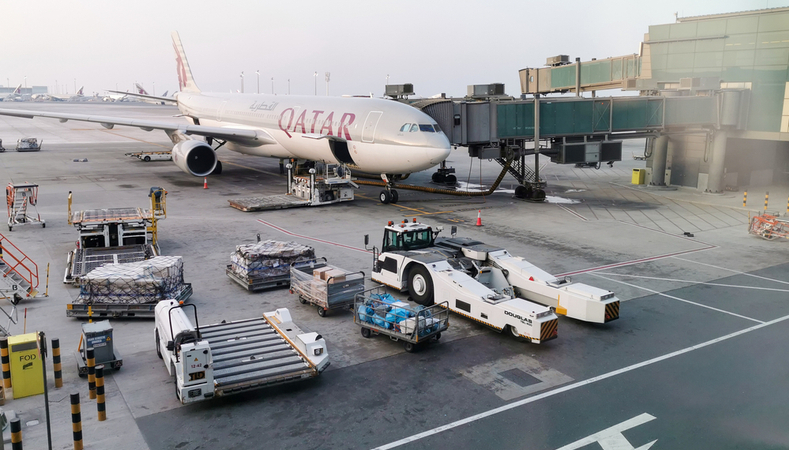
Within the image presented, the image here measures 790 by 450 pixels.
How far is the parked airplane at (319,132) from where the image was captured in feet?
104

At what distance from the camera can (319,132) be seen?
36.6 metres

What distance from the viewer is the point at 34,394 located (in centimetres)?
1238

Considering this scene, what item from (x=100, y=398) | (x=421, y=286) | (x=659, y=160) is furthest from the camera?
(x=659, y=160)

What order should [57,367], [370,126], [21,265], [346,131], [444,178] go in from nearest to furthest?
[57,367], [21,265], [370,126], [346,131], [444,178]

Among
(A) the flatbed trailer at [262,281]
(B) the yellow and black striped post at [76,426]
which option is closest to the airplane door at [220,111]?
(A) the flatbed trailer at [262,281]

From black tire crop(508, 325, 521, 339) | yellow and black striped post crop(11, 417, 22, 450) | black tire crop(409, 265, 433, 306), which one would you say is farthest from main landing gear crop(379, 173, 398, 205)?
yellow and black striped post crop(11, 417, 22, 450)

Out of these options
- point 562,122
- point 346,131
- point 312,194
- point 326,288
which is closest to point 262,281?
point 326,288

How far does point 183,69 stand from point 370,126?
115 ft

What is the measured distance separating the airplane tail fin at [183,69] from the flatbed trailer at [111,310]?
45.0 meters

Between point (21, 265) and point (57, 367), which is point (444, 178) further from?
point (57, 367)

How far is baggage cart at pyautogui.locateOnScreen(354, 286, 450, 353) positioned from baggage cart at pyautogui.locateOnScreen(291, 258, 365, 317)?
101 cm

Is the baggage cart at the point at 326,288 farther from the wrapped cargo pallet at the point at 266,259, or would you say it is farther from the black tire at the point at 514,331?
the black tire at the point at 514,331

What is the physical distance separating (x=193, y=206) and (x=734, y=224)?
1100 inches

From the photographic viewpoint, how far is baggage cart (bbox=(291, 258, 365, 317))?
17156 mm
